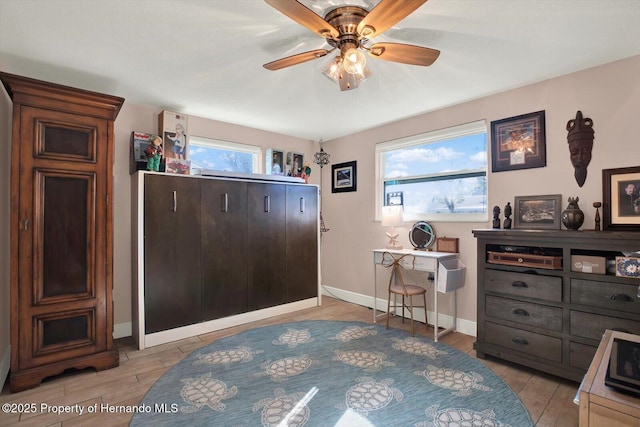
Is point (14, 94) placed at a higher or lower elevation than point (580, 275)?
higher

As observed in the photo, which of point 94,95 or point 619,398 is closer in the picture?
point 619,398

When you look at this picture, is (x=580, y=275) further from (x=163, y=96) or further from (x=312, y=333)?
(x=163, y=96)

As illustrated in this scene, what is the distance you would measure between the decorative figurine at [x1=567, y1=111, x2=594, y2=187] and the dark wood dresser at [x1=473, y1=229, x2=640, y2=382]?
615mm

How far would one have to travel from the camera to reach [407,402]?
200 cm

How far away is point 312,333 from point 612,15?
331 cm

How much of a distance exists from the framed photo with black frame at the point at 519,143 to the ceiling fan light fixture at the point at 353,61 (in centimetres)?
192

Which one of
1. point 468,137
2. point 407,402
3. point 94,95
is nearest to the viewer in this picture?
point 407,402

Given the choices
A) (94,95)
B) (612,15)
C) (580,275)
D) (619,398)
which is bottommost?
→ (619,398)

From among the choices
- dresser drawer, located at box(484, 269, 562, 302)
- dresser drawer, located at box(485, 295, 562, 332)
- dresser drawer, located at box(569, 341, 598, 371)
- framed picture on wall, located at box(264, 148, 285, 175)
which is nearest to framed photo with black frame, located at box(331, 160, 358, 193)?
framed picture on wall, located at box(264, 148, 285, 175)

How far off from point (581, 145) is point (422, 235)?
5.34ft

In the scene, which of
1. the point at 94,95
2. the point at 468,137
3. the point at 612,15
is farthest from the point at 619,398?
the point at 94,95

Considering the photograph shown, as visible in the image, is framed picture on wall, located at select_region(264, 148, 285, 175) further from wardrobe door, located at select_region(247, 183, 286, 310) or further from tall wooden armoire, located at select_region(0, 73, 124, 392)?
tall wooden armoire, located at select_region(0, 73, 124, 392)

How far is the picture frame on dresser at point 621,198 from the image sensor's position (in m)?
2.24

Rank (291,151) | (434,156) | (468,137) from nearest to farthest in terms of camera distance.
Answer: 1. (468,137)
2. (434,156)
3. (291,151)
